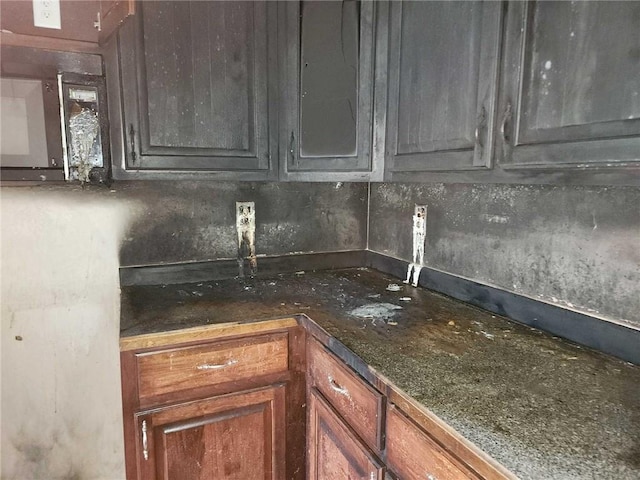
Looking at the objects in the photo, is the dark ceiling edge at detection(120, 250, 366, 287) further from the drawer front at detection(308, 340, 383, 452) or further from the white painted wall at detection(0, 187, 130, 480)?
the drawer front at detection(308, 340, 383, 452)

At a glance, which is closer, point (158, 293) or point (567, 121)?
point (567, 121)

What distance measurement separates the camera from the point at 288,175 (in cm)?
153

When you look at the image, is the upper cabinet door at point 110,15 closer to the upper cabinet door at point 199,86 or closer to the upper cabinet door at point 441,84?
the upper cabinet door at point 199,86

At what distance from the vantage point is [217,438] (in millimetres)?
1255

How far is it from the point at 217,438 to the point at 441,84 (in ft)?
3.95

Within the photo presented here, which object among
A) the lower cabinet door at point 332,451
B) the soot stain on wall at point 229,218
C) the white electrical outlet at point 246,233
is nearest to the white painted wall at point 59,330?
the soot stain on wall at point 229,218

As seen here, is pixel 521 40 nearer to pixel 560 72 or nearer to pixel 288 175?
pixel 560 72

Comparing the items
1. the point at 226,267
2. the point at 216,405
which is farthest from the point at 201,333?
the point at 226,267

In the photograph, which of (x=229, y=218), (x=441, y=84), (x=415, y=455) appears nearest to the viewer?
(x=415, y=455)

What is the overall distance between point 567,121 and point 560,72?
102mm

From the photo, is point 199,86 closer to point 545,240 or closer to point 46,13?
point 46,13

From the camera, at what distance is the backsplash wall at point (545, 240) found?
100cm

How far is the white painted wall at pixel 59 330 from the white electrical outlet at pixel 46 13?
549mm

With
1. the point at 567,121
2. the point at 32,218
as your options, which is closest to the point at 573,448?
the point at 567,121
